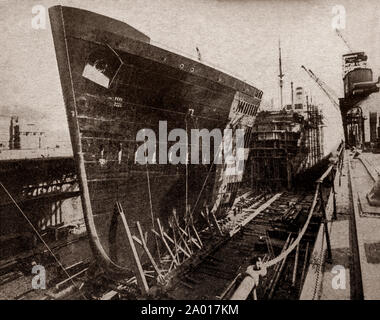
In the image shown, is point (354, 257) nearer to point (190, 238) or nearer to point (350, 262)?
point (350, 262)

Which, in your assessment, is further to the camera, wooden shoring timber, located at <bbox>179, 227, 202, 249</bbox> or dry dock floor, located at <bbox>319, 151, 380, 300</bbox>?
wooden shoring timber, located at <bbox>179, 227, 202, 249</bbox>

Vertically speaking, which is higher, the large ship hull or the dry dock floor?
the large ship hull

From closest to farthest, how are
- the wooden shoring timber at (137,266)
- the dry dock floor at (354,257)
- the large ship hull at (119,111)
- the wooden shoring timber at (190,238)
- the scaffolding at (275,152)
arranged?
the dry dock floor at (354,257) < the large ship hull at (119,111) < the wooden shoring timber at (137,266) < the wooden shoring timber at (190,238) < the scaffolding at (275,152)

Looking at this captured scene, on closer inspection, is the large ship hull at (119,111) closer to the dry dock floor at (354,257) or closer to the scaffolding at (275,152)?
the dry dock floor at (354,257)

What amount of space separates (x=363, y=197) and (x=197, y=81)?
17.6 ft

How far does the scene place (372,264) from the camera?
356cm

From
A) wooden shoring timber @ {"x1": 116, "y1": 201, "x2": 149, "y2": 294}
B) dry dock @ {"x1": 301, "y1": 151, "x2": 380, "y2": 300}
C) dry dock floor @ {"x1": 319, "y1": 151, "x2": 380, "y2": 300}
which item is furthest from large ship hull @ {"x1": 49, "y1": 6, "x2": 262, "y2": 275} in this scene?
dry dock floor @ {"x1": 319, "y1": 151, "x2": 380, "y2": 300}

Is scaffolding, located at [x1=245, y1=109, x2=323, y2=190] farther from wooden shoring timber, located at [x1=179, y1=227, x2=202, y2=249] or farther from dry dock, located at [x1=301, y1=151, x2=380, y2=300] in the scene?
dry dock, located at [x1=301, y1=151, x2=380, y2=300]

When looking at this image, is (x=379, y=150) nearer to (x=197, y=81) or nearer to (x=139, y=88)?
(x=197, y=81)

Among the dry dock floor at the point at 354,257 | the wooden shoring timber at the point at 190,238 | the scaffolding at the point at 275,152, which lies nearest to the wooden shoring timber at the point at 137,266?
the wooden shoring timber at the point at 190,238

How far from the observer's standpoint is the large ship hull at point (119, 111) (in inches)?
224

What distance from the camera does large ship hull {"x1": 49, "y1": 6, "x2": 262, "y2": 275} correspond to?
5.68 meters
